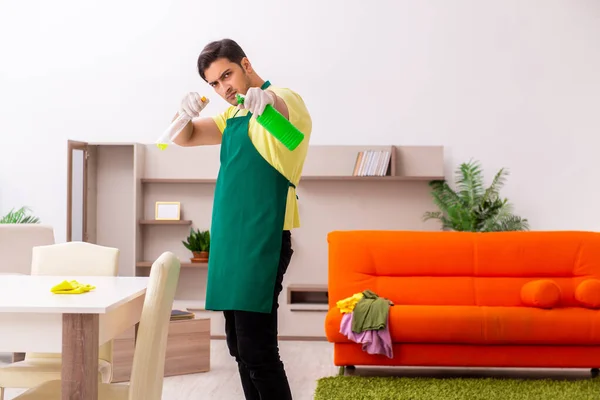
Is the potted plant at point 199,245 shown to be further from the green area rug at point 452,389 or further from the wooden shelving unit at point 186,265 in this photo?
the green area rug at point 452,389

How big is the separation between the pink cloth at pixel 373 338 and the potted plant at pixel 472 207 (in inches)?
79.8

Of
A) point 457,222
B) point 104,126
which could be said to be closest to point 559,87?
point 457,222

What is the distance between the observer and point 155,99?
673cm

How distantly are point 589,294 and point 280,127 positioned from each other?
2935 millimetres

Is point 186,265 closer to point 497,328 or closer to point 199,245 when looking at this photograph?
point 199,245

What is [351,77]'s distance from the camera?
21.9ft

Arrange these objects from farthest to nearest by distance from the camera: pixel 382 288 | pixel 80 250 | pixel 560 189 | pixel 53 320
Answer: pixel 560 189 < pixel 382 288 < pixel 80 250 < pixel 53 320

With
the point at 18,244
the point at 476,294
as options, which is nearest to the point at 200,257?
the point at 18,244

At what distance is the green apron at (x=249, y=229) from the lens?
7.55 ft

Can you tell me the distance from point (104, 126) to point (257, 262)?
4.76 m

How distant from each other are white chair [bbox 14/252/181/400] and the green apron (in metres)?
0.15

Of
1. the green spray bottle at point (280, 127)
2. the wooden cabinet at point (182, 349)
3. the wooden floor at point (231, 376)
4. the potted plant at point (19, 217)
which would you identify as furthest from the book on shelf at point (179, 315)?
the green spray bottle at point (280, 127)

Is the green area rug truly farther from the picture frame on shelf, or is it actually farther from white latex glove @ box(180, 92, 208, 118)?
the picture frame on shelf

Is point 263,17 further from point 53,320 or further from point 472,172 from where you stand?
point 53,320
